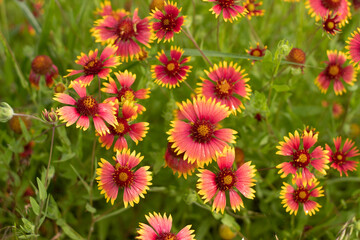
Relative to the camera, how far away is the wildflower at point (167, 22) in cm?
125

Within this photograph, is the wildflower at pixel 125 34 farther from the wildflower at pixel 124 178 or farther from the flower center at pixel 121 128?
the wildflower at pixel 124 178

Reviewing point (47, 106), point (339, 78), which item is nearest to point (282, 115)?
point (339, 78)

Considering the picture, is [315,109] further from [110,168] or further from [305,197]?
[110,168]

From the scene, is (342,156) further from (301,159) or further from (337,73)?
(337,73)

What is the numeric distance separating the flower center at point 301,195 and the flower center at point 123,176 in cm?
55

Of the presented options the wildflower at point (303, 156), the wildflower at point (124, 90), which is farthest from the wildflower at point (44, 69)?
the wildflower at point (303, 156)

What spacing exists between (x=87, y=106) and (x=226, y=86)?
472 mm

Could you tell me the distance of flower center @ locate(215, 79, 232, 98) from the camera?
125 cm

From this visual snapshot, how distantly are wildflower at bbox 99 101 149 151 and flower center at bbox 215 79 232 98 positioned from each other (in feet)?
0.94

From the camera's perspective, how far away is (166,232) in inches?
43.4

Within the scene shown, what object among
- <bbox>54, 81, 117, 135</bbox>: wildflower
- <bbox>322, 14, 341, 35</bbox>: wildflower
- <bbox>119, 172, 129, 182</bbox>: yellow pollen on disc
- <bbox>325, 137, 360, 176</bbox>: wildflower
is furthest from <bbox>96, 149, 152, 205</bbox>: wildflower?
<bbox>322, 14, 341, 35</bbox>: wildflower

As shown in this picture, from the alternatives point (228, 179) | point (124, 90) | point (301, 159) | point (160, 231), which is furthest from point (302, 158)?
point (124, 90)

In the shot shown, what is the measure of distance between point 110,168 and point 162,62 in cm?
44

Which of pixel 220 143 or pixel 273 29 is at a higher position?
pixel 273 29
